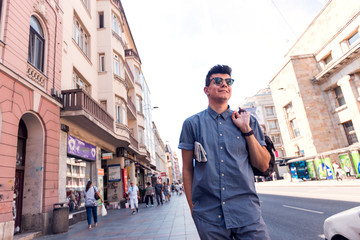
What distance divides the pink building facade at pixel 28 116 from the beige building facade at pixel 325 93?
26.5 meters

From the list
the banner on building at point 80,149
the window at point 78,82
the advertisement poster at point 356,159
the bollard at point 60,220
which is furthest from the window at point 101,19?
the advertisement poster at point 356,159

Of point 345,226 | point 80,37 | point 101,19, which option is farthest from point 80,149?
point 345,226

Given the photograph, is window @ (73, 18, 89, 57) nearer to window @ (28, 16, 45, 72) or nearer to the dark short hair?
window @ (28, 16, 45, 72)

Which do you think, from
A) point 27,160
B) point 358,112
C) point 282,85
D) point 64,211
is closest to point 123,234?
point 64,211

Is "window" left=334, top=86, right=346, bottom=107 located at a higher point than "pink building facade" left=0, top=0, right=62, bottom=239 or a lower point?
higher

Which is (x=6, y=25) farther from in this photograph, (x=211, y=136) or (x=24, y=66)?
(x=211, y=136)

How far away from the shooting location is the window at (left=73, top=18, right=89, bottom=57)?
14234mm

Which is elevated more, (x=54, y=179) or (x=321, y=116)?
(x=321, y=116)

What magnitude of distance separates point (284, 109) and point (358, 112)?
45.0 ft

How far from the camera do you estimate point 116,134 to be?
15.9 meters

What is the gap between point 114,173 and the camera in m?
18.2

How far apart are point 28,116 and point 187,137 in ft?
29.2

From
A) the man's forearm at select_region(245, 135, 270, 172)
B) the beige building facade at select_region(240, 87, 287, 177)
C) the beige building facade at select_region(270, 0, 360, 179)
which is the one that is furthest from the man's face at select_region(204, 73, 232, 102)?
the beige building facade at select_region(240, 87, 287, 177)

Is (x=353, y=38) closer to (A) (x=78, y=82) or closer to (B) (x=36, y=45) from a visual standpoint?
(A) (x=78, y=82)
